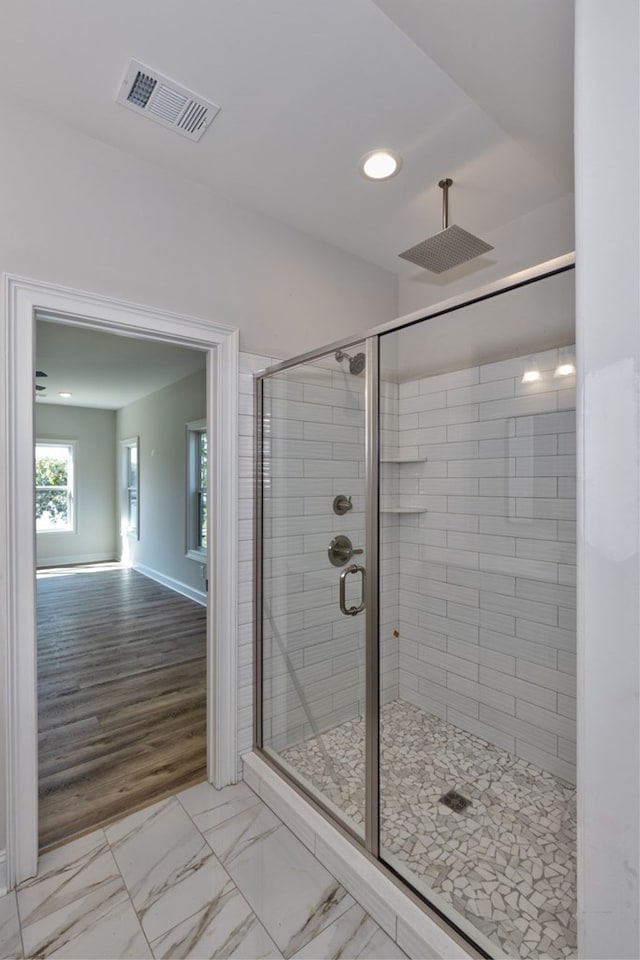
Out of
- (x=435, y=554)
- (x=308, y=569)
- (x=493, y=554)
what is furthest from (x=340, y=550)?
(x=493, y=554)

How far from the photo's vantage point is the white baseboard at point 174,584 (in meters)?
5.28

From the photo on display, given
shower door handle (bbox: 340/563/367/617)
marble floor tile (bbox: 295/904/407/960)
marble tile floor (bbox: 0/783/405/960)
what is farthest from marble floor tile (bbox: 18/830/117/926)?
shower door handle (bbox: 340/563/367/617)

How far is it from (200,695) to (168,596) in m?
2.68

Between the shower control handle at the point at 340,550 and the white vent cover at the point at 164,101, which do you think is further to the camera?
the shower control handle at the point at 340,550

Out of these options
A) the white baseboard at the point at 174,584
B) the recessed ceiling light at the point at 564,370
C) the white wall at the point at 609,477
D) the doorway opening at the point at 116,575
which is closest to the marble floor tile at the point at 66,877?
the doorway opening at the point at 116,575

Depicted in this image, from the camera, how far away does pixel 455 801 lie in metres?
1.96

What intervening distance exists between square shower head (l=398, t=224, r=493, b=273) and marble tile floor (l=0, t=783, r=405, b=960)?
2.53 metres

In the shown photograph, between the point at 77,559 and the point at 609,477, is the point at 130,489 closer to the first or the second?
the point at 77,559

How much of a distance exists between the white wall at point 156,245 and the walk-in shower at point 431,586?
397 millimetres

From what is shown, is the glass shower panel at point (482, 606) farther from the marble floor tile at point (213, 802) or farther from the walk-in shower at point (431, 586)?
the marble floor tile at point (213, 802)

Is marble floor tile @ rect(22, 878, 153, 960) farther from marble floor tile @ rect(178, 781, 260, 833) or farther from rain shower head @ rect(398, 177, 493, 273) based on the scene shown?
rain shower head @ rect(398, 177, 493, 273)

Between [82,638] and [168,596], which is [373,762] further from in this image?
[168,596]

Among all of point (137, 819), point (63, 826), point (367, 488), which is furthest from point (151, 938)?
point (367, 488)

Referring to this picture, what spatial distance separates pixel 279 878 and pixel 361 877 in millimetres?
309
